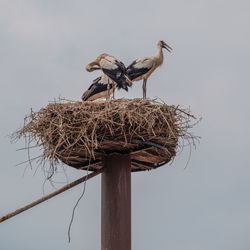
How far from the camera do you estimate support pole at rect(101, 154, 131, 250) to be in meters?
4.85

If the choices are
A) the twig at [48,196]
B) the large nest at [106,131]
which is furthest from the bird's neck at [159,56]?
the twig at [48,196]

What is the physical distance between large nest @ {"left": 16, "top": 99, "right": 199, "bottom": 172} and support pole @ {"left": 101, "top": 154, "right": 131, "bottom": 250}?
0.14 meters

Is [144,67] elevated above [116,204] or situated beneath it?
elevated above

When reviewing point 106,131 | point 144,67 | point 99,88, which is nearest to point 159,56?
point 144,67

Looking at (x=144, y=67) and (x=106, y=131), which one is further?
(x=144, y=67)

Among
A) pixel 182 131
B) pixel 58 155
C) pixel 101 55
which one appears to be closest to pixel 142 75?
pixel 101 55

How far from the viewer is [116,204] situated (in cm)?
497

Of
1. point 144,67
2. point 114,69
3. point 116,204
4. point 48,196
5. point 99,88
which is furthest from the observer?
point 99,88

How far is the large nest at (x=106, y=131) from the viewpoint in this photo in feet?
16.6

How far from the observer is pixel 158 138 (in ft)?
17.1

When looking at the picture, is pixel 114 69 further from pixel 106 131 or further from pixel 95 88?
pixel 106 131

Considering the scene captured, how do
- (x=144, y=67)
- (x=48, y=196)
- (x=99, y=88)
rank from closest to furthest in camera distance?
(x=48, y=196)
(x=144, y=67)
(x=99, y=88)

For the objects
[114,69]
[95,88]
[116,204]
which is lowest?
[116,204]

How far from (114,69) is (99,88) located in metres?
1.02
